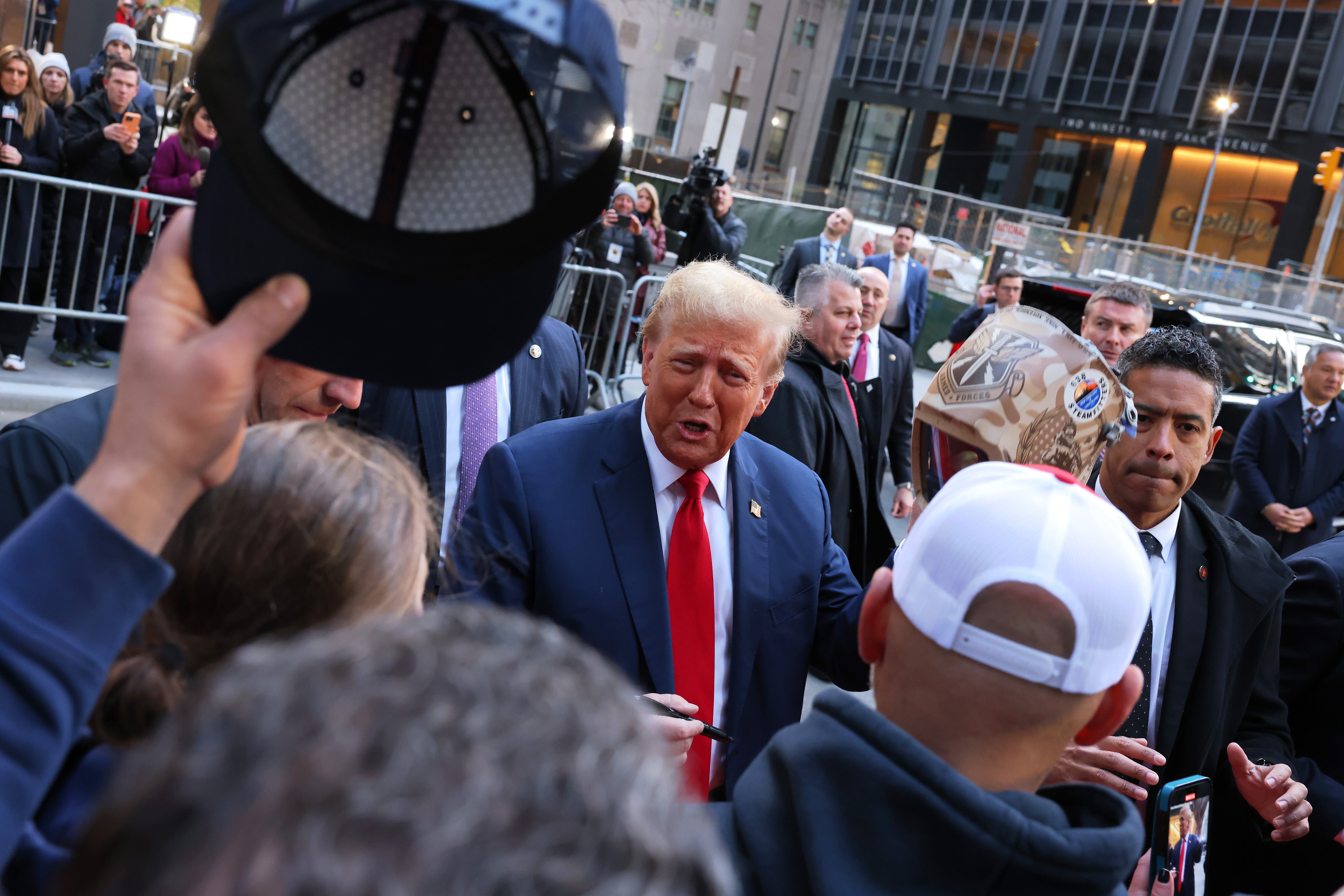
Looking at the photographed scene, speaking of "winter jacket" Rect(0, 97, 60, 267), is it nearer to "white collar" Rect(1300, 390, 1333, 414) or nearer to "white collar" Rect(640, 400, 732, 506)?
"white collar" Rect(640, 400, 732, 506)

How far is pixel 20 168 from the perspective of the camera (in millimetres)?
7535

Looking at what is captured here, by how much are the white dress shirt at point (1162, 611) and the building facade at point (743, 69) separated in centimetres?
4422

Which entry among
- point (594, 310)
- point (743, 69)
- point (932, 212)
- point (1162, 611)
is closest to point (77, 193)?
point (594, 310)

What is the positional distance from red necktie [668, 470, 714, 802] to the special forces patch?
29.9 inches

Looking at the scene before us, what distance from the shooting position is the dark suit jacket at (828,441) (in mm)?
4871

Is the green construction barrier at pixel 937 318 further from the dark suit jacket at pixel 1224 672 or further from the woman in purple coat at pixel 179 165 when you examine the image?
the dark suit jacket at pixel 1224 672

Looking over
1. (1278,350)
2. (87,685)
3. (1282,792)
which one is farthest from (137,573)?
(1278,350)

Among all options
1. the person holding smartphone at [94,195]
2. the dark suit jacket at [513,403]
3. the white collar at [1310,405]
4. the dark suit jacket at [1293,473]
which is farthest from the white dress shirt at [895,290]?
the dark suit jacket at [513,403]

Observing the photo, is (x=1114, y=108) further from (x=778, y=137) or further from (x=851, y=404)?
(x=851, y=404)

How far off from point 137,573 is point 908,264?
11332mm

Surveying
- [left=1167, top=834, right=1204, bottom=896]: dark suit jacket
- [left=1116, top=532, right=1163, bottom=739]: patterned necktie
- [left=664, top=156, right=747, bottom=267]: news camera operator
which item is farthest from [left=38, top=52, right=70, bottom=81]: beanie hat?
[left=1167, top=834, right=1204, bottom=896]: dark suit jacket

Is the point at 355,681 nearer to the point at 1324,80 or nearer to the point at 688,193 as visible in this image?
the point at 688,193

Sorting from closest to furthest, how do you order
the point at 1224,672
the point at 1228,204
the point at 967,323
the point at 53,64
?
the point at 1224,672 → the point at 53,64 → the point at 967,323 → the point at 1228,204

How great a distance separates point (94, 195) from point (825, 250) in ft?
19.8
